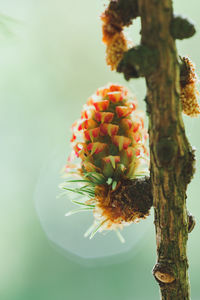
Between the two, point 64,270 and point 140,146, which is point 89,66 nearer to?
point 64,270

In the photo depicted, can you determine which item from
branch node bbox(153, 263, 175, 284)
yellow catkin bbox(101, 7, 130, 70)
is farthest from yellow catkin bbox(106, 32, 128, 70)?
branch node bbox(153, 263, 175, 284)

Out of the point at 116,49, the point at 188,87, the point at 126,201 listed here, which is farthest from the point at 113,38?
the point at 126,201

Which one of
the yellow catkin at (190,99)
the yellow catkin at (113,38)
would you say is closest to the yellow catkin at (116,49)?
the yellow catkin at (113,38)

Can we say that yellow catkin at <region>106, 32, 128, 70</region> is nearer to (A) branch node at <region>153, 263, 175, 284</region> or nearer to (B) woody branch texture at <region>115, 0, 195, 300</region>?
(B) woody branch texture at <region>115, 0, 195, 300</region>

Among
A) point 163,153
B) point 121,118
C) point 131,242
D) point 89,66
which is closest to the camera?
point 163,153

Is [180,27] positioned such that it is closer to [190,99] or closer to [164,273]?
[190,99]

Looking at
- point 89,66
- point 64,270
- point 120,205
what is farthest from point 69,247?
point 120,205

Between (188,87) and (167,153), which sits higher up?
(188,87)
